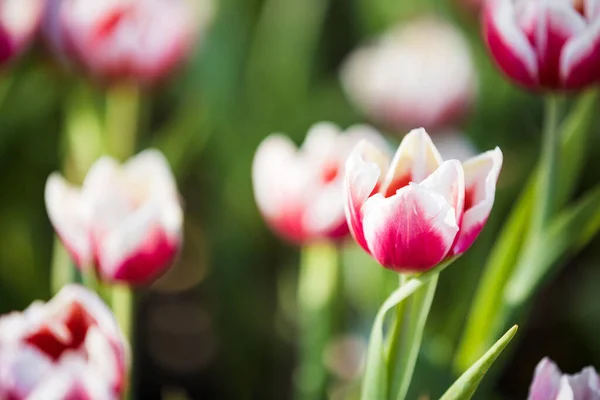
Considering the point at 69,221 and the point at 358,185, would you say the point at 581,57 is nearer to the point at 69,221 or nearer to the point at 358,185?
the point at 358,185

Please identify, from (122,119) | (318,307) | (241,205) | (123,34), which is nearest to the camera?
(318,307)

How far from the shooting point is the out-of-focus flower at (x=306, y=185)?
0.62 metres

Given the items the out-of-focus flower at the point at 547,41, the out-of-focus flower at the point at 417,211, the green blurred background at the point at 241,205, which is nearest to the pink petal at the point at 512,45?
the out-of-focus flower at the point at 547,41

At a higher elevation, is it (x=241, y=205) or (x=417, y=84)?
(x=417, y=84)

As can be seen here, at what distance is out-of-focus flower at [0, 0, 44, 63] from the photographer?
27.9 inches

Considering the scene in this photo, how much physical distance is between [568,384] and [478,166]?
12 cm

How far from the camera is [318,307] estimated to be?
26.7 inches

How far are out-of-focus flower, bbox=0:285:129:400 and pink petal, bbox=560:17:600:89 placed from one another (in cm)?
31

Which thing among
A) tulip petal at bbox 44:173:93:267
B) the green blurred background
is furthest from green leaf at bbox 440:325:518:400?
the green blurred background

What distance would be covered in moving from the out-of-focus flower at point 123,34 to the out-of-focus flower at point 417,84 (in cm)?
21

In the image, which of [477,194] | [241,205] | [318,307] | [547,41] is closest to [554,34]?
[547,41]

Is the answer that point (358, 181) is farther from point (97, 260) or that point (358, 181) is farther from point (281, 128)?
point (281, 128)

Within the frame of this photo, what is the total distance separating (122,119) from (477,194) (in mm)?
545

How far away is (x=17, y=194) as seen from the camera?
104cm
